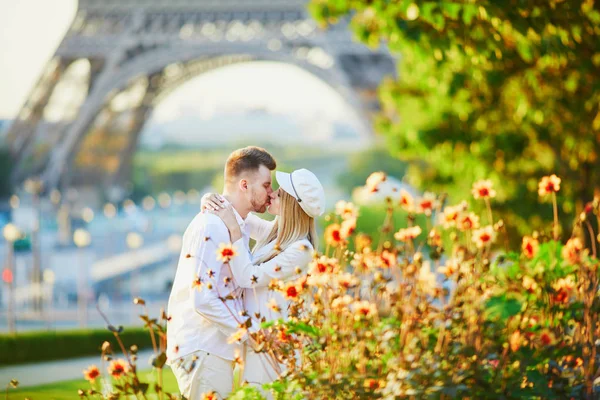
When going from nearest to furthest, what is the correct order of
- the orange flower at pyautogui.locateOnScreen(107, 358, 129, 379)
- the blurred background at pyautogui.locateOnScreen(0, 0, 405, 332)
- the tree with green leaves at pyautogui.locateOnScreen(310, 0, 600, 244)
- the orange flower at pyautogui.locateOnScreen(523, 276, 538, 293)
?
1. the orange flower at pyautogui.locateOnScreen(107, 358, 129, 379)
2. the orange flower at pyautogui.locateOnScreen(523, 276, 538, 293)
3. the tree with green leaves at pyautogui.locateOnScreen(310, 0, 600, 244)
4. the blurred background at pyautogui.locateOnScreen(0, 0, 405, 332)

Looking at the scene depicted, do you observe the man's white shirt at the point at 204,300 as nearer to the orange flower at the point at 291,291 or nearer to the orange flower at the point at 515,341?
the orange flower at the point at 291,291

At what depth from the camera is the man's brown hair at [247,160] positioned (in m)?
4.04

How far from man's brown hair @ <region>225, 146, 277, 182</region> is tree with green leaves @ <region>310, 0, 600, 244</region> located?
7.21 feet

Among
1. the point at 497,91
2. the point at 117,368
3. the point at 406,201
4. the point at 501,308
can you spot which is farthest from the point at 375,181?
the point at 497,91

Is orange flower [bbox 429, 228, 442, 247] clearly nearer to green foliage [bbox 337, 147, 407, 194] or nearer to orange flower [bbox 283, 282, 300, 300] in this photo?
orange flower [bbox 283, 282, 300, 300]

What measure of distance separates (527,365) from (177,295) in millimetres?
1438

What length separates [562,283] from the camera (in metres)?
3.92

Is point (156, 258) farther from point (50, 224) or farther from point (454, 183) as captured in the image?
point (454, 183)

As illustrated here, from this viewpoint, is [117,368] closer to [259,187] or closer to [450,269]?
[259,187]

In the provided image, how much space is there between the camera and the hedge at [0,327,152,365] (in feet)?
43.4

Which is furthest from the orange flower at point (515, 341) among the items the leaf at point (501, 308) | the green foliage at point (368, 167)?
the green foliage at point (368, 167)

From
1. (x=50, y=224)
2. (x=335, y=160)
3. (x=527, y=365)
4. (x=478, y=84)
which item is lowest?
(x=527, y=365)

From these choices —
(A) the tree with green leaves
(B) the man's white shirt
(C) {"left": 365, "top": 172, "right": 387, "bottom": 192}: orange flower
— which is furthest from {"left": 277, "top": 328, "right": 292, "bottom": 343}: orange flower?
(A) the tree with green leaves

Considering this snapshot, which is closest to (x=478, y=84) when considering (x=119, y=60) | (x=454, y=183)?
(x=454, y=183)
